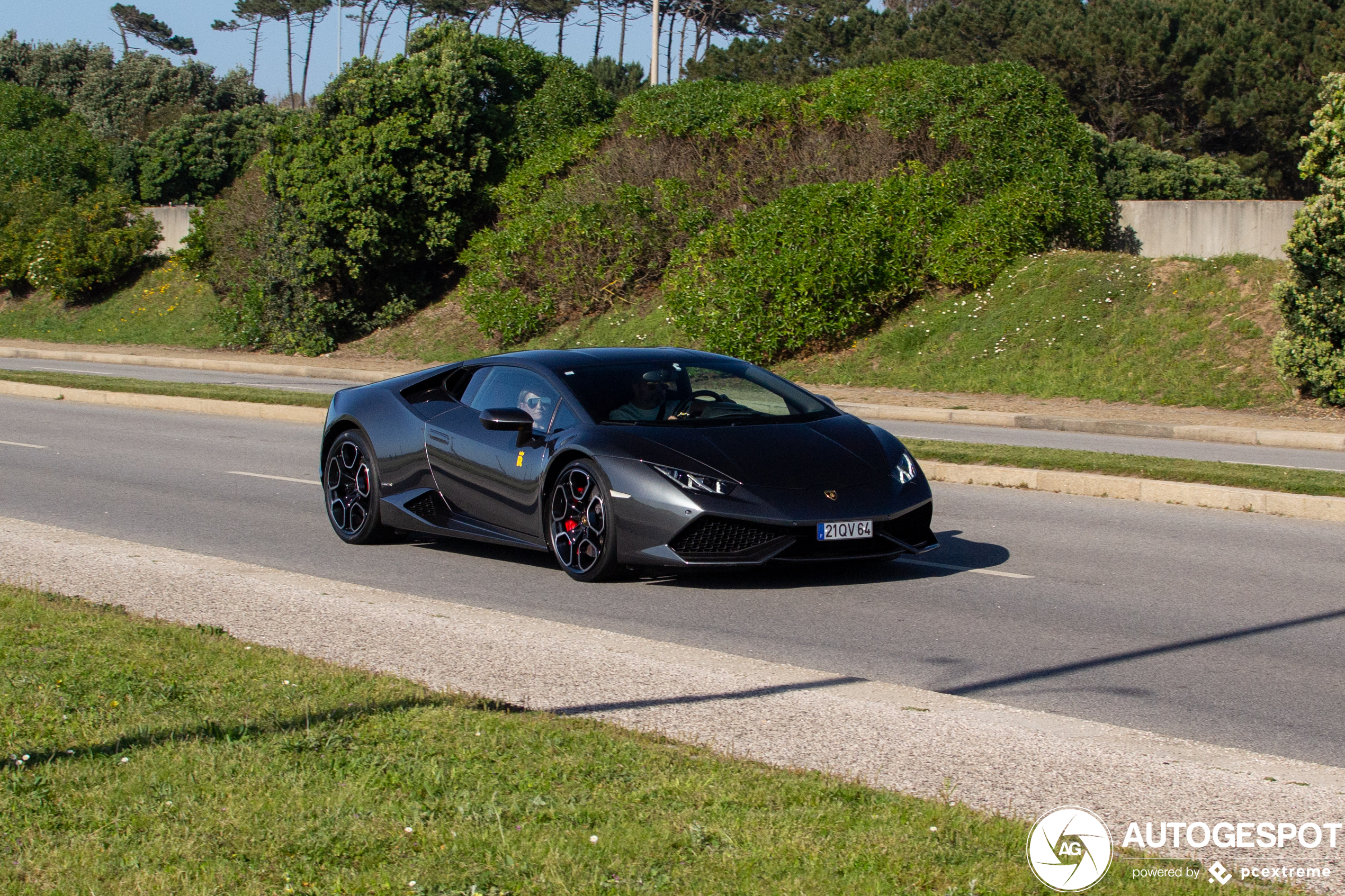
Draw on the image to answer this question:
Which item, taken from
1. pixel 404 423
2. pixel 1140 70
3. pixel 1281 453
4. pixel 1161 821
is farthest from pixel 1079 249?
pixel 1140 70

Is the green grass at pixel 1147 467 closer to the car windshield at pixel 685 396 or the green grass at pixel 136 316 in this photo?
the car windshield at pixel 685 396

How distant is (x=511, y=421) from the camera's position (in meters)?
8.87

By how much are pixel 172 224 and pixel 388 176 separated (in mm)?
15214

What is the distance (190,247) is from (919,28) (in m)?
33.6

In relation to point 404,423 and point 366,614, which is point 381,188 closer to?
point 404,423

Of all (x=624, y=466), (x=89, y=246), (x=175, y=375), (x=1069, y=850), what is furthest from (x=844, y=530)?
(x=89, y=246)

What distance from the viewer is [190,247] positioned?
41.8 m

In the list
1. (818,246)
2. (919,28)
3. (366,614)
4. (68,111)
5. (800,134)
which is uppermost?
(919,28)

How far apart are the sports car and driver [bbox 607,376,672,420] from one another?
0.04ft

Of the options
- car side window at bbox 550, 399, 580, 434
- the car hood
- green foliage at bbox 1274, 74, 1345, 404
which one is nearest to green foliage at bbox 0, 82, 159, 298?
green foliage at bbox 1274, 74, 1345, 404

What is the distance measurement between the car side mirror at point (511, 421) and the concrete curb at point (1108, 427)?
8.48 metres

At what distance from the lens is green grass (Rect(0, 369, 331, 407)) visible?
2080 centimetres

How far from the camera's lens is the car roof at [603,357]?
938cm

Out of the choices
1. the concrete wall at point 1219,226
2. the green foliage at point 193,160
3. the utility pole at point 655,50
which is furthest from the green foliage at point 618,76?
the concrete wall at point 1219,226
